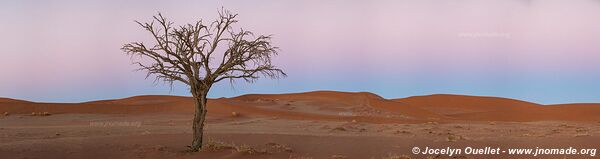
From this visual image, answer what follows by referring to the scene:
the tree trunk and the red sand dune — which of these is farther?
the red sand dune

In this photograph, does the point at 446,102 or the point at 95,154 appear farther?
the point at 446,102

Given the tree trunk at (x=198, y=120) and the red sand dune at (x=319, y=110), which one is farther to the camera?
the red sand dune at (x=319, y=110)

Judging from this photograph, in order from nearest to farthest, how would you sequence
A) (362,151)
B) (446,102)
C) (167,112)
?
(362,151) → (167,112) → (446,102)

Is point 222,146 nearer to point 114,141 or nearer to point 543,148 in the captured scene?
point 114,141

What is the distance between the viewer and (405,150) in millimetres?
21141

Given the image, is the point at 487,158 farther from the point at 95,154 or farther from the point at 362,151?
the point at 95,154

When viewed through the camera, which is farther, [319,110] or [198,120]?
[319,110]

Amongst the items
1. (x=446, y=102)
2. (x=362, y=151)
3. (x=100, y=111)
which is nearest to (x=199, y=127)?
(x=362, y=151)

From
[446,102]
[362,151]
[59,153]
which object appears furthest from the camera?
[446,102]

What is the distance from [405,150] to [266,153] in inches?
202

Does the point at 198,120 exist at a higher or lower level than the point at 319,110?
lower

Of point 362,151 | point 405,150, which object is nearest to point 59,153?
point 362,151

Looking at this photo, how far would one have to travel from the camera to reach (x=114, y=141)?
2198 centimetres

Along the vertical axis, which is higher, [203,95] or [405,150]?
[203,95]
